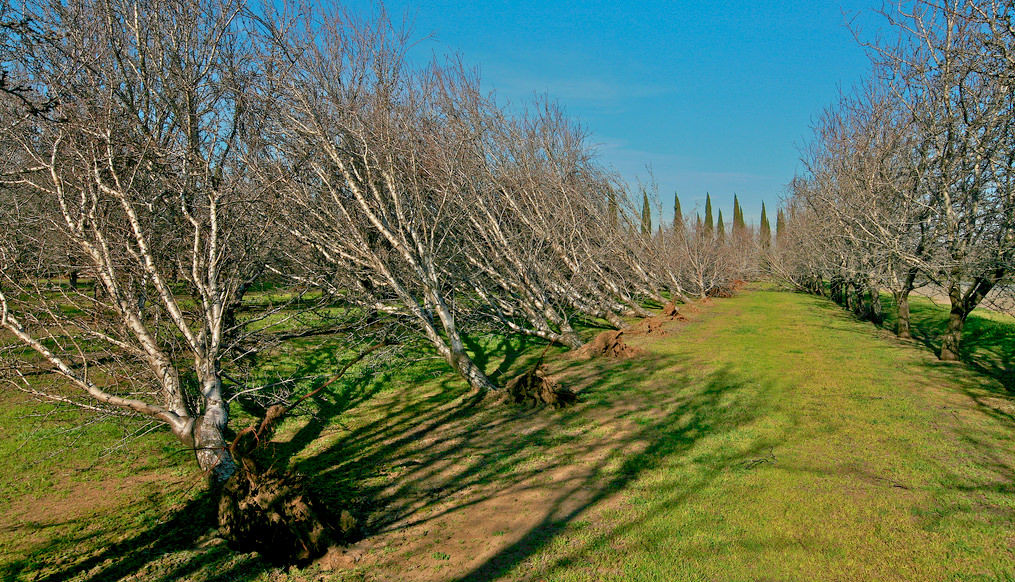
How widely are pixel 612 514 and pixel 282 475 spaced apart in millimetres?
3210

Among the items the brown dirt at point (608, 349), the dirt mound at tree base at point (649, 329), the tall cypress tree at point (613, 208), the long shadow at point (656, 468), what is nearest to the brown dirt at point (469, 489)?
the long shadow at point (656, 468)

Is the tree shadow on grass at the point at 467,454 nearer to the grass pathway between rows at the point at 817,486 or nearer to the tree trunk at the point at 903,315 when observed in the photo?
the grass pathway between rows at the point at 817,486

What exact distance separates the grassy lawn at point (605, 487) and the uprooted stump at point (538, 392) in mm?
306

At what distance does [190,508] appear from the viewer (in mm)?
5617

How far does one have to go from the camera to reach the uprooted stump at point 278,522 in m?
4.58

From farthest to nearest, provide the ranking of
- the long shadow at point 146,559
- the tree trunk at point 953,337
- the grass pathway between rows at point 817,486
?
the tree trunk at point 953,337 < the long shadow at point 146,559 < the grass pathway between rows at point 817,486

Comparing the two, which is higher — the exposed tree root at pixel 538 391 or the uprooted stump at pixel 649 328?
the uprooted stump at pixel 649 328

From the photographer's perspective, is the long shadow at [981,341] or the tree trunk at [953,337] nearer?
the long shadow at [981,341]

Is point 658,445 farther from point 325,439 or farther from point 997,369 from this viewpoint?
point 997,369

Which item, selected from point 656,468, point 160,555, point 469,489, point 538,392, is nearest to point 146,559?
point 160,555

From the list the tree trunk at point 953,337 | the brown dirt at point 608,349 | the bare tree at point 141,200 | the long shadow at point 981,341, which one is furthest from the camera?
the brown dirt at point 608,349

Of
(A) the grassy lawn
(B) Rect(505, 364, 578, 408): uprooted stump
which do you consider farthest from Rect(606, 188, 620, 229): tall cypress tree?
(B) Rect(505, 364, 578, 408): uprooted stump

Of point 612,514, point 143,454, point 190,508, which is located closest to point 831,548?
point 612,514

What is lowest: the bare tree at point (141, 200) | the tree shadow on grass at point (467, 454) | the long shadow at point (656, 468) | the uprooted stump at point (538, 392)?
the long shadow at point (656, 468)
